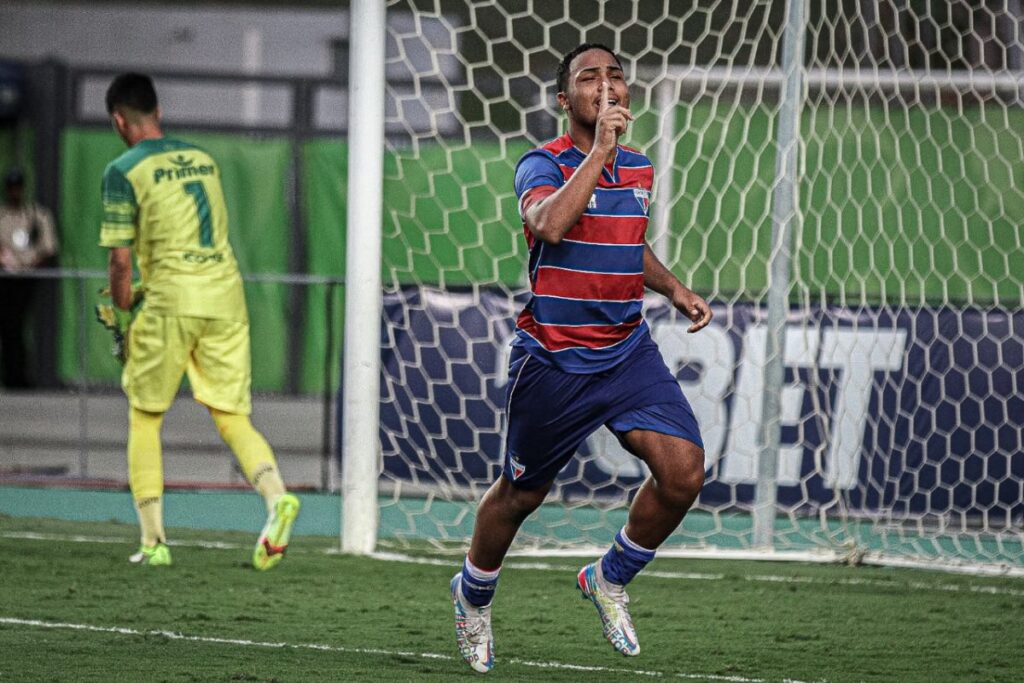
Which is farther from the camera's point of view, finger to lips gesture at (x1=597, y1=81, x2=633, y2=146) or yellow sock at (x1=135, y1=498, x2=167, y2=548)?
yellow sock at (x1=135, y1=498, x2=167, y2=548)

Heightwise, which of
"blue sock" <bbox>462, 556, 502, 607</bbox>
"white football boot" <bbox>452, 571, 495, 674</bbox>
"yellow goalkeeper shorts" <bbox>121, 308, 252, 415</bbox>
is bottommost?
"white football boot" <bbox>452, 571, 495, 674</bbox>

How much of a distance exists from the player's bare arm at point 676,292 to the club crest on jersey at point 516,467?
2.15ft

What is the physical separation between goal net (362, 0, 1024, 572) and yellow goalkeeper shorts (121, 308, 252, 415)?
130 centimetres

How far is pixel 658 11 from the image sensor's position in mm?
9289

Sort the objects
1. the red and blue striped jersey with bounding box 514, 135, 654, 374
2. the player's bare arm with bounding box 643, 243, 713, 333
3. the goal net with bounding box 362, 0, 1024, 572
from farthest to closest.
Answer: the goal net with bounding box 362, 0, 1024, 572 → the player's bare arm with bounding box 643, 243, 713, 333 → the red and blue striped jersey with bounding box 514, 135, 654, 374

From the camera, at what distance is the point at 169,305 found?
720 centimetres

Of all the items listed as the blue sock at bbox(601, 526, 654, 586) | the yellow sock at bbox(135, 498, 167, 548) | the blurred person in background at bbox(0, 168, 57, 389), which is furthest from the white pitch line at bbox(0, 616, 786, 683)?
the blurred person in background at bbox(0, 168, 57, 389)

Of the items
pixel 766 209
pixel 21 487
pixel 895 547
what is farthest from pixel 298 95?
pixel 895 547

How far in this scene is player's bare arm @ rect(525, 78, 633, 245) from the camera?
4.59m

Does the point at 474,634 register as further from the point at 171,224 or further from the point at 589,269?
the point at 171,224

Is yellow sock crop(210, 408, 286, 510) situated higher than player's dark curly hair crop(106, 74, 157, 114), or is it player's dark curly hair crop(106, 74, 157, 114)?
player's dark curly hair crop(106, 74, 157, 114)

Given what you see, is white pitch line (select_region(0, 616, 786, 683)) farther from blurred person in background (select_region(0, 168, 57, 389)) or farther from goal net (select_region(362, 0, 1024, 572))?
blurred person in background (select_region(0, 168, 57, 389))

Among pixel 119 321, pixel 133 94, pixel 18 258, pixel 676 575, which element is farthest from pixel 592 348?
pixel 18 258

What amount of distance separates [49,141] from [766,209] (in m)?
9.06
